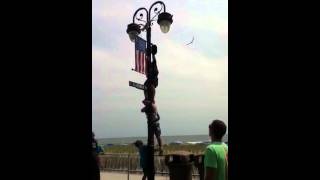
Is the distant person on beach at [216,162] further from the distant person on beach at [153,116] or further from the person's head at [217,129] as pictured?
the distant person on beach at [153,116]

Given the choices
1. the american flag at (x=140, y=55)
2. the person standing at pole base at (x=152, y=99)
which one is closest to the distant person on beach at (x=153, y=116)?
the person standing at pole base at (x=152, y=99)

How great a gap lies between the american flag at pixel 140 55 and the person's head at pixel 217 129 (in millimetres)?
5588

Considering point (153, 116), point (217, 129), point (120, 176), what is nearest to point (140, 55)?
point (153, 116)

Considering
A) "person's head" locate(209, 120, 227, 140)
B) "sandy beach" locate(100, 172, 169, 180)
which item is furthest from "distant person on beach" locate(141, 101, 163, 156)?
"sandy beach" locate(100, 172, 169, 180)

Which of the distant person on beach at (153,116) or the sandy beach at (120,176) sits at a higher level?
the distant person on beach at (153,116)

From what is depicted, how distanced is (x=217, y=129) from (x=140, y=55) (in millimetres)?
5780

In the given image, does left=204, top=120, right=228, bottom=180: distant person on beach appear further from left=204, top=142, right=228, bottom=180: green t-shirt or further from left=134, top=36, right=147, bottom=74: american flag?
left=134, top=36, right=147, bottom=74: american flag

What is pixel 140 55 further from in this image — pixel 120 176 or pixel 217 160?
pixel 120 176

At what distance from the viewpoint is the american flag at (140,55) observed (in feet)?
33.4
